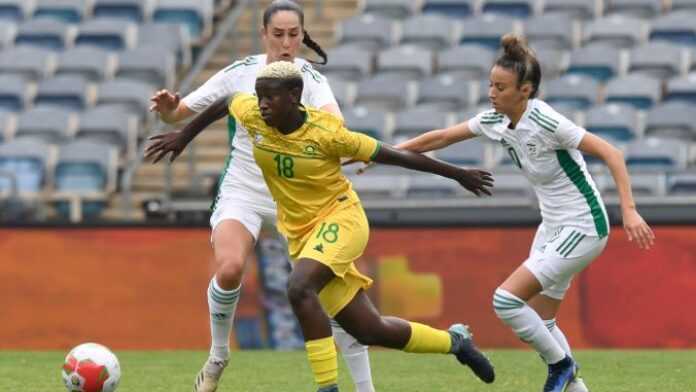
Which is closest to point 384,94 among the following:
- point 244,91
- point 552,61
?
point 552,61

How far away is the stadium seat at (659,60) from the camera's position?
19312 mm

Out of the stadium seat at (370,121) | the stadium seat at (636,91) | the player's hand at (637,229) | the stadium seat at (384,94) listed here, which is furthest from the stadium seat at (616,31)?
the player's hand at (637,229)

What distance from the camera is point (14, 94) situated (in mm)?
19656

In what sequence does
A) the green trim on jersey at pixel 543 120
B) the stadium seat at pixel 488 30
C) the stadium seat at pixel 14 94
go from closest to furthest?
the green trim on jersey at pixel 543 120 → the stadium seat at pixel 14 94 → the stadium seat at pixel 488 30

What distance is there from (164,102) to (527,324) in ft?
7.74

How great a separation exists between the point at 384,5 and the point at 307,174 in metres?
13.6

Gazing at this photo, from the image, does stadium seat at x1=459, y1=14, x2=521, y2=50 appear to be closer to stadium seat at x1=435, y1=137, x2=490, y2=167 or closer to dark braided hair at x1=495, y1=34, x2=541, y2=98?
stadium seat at x1=435, y1=137, x2=490, y2=167

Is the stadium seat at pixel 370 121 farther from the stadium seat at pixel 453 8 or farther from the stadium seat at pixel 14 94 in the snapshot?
the stadium seat at pixel 14 94

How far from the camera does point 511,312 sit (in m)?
8.74

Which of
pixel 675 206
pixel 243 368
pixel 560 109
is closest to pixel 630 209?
pixel 243 368

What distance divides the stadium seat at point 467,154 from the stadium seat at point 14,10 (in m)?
7.37

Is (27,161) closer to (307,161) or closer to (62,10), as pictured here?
(62,10)

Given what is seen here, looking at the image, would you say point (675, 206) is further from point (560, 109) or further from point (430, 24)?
point (430, 24)

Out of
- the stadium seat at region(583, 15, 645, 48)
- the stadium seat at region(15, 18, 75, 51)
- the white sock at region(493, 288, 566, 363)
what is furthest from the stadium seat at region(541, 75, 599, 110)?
the white sock at region(493, 288, 566, 363)
